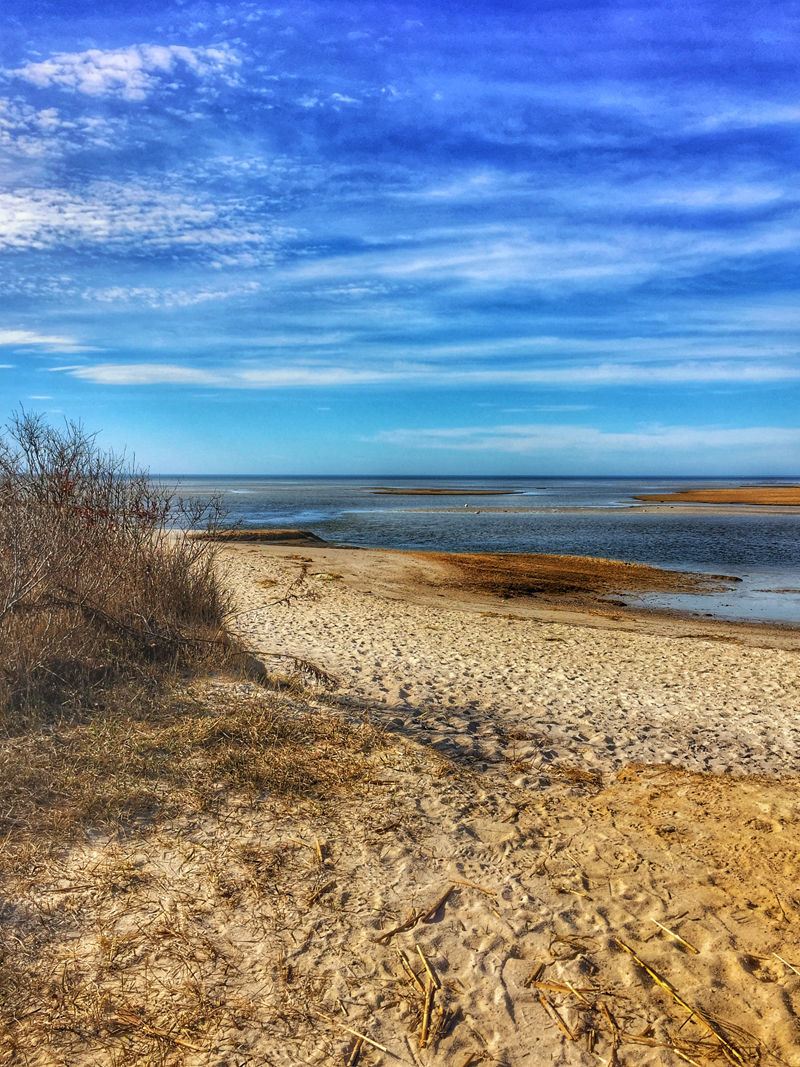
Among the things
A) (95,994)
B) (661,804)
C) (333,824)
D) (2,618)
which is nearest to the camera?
(95,994)

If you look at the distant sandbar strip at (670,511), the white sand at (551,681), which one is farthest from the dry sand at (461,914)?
the distant sandbar strip at (670,511)

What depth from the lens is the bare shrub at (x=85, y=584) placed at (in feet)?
18.7

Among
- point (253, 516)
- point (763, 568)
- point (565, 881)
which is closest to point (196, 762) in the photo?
point (565, 881)

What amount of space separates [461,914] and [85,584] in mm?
4758

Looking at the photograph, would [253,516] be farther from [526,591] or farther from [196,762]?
[196,762]

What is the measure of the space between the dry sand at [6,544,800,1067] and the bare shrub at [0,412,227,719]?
3.35 ft

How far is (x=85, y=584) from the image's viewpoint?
6.63 meters

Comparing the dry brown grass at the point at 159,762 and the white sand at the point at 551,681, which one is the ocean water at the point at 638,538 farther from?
the dry brown grass at the point at 159,762

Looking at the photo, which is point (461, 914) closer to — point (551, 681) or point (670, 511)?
point (551, 681)

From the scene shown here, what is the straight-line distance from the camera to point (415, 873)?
A: 4.04m

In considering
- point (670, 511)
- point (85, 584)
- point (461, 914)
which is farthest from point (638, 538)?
point (461, 914)

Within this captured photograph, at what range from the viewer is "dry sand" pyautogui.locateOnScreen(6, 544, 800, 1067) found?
2898mm

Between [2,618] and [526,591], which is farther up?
[2,618]

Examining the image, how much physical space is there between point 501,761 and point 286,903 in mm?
2600
